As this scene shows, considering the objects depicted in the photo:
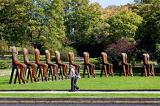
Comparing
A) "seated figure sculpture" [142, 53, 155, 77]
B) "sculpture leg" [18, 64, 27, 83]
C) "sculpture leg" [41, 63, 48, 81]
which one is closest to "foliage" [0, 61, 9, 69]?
"seated figure sculpture" [142, 53, 155, 77]

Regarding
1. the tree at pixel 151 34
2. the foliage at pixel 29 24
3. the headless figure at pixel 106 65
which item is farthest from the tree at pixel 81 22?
the headless figure at pixel 106 65

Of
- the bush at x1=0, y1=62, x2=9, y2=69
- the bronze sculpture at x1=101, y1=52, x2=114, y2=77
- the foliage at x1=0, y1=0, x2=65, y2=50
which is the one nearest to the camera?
the bronze sculpture at x1=101, y1=52, x2=114, y2=77

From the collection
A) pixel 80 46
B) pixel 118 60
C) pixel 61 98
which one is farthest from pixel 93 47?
pixel 61 98

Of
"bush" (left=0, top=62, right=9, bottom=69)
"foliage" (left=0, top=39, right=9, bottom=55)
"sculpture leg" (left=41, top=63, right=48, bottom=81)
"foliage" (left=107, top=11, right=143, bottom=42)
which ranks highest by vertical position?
"foliage" (left=107, top=11, right=143, bottom=42)

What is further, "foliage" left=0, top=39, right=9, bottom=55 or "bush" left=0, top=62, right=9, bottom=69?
"foliage" left=0, top=39, right=9, bottom=55

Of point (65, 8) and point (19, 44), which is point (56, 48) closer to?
point (19, 44)

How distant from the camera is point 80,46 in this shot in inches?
3206

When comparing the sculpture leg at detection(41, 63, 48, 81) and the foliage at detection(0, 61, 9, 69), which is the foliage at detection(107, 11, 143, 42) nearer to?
the foliage at detection(0, 61, 9, 69)

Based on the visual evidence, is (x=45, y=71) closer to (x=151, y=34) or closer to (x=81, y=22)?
(x=151, y=34)

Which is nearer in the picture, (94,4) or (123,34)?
(123,34)

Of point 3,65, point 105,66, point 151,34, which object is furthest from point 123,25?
point 105,66

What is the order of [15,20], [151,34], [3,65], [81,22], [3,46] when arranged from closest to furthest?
[151,34] < [3,65] < [3,46] < [15,20] < [81,22]

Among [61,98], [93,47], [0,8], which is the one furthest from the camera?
[93,47]

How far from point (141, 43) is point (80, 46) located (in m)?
27.6
